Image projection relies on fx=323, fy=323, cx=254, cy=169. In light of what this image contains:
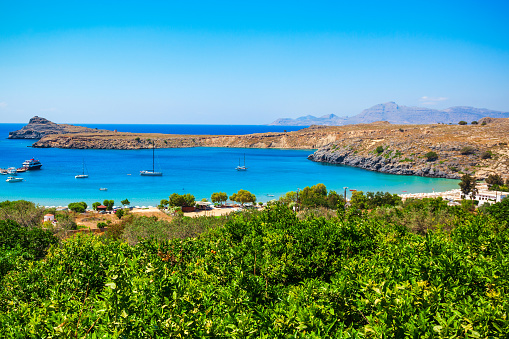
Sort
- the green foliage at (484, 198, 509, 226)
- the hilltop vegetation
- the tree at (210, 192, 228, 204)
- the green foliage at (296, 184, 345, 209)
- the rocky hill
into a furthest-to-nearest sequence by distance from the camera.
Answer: the rocky hill, the tree at (210, 192, 228, 204), the green foliage at (296, 184, 345, 209), the green foliage at (484, 198, 509, 226), the hilltop vegetation

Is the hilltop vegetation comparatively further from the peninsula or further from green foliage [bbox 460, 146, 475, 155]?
green foliage [bbox 460, 146, 475, 155]

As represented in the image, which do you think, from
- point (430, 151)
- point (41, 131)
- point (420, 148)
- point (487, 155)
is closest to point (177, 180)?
point (430, 151)

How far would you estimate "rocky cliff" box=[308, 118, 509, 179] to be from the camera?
76.0 meters

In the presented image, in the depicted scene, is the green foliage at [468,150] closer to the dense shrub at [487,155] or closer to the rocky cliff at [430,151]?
the rocky cliff at [430,151]

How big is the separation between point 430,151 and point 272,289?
92.6 m

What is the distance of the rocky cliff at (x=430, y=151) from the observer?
76038mm

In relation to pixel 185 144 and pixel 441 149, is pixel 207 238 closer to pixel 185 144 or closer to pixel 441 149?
pixel 441 149

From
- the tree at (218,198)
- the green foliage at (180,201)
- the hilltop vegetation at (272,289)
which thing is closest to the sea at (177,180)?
the tree at (218,198)

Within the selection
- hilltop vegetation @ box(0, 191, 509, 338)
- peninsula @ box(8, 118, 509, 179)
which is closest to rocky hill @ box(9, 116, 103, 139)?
peninsula @ box(8, 118, 509, 179)

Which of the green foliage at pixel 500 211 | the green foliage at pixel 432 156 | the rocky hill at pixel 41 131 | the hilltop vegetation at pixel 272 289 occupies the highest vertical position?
the rocky hill at pixel 41 131

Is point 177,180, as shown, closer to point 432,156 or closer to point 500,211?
point 500,211

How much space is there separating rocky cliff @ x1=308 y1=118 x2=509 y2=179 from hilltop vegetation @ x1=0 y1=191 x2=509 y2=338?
251 feet

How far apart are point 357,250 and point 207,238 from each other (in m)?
5.14

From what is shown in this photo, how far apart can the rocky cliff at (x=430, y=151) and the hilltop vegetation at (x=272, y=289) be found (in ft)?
251
